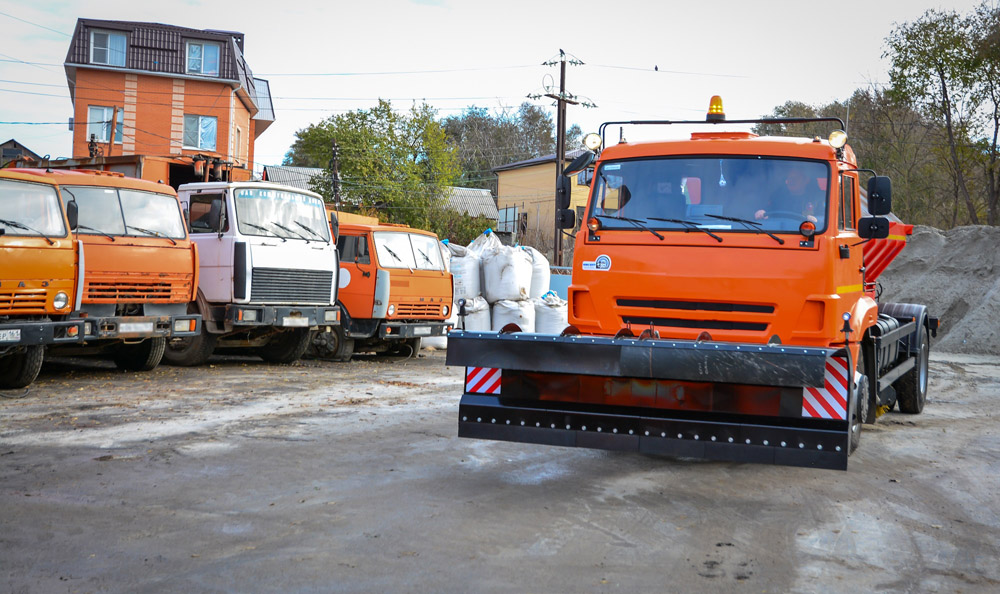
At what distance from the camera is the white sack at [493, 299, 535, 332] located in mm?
17562

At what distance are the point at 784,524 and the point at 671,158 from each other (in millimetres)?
2837

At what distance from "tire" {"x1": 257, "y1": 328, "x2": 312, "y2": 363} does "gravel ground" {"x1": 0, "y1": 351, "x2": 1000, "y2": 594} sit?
4.93 metres

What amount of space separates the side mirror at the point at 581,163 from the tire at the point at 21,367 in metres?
6.75

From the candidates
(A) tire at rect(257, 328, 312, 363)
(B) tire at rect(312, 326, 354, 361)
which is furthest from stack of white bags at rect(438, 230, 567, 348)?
(A) tire at rect(257, 328, 312, 363)

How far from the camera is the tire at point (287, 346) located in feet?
47.6

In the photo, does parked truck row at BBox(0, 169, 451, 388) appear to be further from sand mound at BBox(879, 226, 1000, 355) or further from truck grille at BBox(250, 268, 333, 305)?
sand mound at BBox(879, 226, 1000, 355)

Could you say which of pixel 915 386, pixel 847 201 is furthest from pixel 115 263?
pixel 915 386

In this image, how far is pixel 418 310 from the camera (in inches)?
614

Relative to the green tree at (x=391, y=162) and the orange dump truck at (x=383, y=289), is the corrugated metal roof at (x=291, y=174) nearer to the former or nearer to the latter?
the green tree at (x=391, y=162)

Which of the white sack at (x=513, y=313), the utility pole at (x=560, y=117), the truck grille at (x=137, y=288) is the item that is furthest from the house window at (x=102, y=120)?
the truck grille at (x=137, y=288)

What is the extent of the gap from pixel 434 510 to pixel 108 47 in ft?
128

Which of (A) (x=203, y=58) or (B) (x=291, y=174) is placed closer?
(A) (x=203, y=58)

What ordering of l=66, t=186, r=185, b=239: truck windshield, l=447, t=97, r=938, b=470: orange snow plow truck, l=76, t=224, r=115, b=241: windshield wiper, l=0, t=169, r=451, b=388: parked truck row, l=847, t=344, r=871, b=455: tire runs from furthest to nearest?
l=66, t=186, r=185, b=239: truck windshield
l=76, t=224, r=115, b=241: windshield wiper
l=0, t=169, r=451, b=388: parked truck row
l=847, t=344, r=871, b=455: tire
l=447, t=97, r=938, b=470: orange snow plow truck

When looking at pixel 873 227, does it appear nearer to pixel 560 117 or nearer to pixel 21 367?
pixel 21 367
